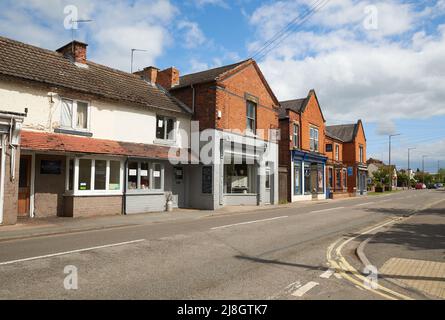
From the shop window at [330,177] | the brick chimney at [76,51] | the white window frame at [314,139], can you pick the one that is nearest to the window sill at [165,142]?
the brick chimney at [76,51]

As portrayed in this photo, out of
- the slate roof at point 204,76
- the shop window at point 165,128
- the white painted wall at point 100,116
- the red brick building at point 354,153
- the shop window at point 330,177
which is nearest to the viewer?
the white painted wall at point 100,116

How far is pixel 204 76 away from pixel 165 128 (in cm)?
530

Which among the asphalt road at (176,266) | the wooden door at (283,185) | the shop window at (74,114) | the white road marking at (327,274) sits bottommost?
the white road marking at (327,274)

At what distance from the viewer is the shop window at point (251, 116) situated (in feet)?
79.1

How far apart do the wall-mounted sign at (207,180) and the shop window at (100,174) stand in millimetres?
6118

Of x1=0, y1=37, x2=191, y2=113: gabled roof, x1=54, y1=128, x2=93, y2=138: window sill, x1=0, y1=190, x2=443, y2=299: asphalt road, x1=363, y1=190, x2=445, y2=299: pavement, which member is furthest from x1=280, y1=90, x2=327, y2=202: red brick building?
x1=0, y1=190, x2=443, y2=299: asphalt road

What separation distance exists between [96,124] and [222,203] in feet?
27.9

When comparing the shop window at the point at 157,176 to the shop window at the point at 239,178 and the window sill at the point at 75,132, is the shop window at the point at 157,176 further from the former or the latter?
the shop window at the point at 239,178

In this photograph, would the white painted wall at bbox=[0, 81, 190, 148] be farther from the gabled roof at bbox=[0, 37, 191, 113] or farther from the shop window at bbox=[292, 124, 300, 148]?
the shop window at bbox=[292, 124, 300, 148]

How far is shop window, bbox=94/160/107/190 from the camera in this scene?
1614 cm

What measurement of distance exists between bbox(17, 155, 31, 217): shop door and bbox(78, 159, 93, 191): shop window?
6.53 feet

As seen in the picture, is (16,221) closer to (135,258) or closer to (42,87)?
(42,87)
